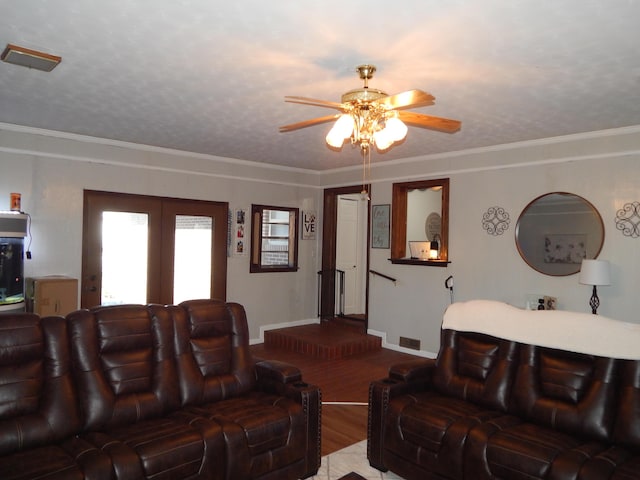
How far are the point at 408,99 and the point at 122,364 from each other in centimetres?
237

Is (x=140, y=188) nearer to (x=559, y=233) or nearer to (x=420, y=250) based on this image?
(x=420, y=250)

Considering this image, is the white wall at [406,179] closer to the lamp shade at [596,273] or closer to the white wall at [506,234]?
the white wall at [506,234]

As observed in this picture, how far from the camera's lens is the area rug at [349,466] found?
3195mm

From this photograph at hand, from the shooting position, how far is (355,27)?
2.55 meters

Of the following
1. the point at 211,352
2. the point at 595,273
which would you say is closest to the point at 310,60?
the point at 211,352

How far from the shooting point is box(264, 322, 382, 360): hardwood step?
625cm

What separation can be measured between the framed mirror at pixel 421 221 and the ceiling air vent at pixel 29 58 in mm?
4568

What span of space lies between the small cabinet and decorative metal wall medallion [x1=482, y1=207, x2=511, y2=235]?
470cm

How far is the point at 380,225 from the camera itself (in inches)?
272

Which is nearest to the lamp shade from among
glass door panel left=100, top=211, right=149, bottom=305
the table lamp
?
the table lamp

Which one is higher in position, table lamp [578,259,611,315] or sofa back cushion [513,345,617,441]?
table lamp [578,259,611,315]

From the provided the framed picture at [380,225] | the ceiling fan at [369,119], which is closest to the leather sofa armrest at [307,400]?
the ceiling fan at [369,119]

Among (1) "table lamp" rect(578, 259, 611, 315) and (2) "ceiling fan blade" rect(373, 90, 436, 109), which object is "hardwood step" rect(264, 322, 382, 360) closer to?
(1) "table lamp" rect(578, 259, 611, 315)

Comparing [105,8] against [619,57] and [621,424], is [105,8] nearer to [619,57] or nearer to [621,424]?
[619,57]
